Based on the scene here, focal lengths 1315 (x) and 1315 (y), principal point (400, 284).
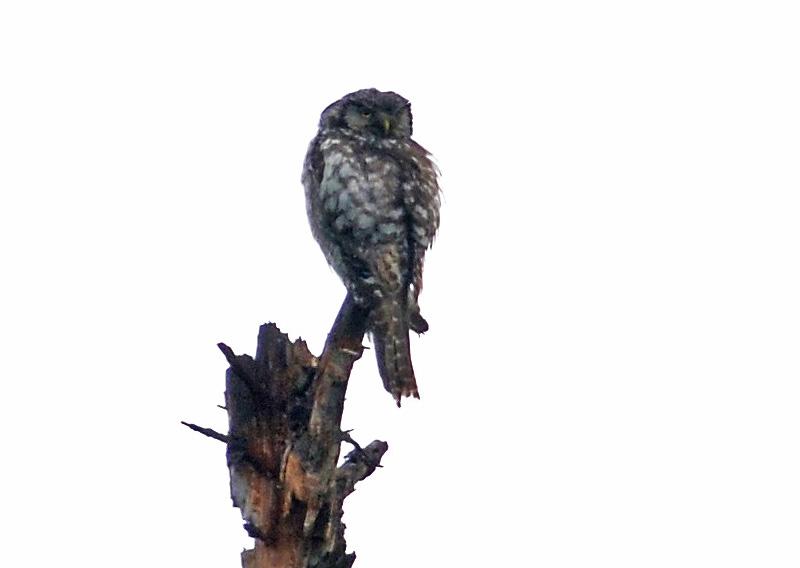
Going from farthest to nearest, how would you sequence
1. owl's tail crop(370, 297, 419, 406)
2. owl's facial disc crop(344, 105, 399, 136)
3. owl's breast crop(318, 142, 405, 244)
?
owl's facial disc crop(344, 105, 399, 136), owl's breast crop(318, 142, 405, 244), owl's tail crop(370, 297, 419, 406)

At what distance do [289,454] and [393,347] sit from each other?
1.81 m

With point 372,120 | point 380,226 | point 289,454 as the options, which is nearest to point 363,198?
point 380,226

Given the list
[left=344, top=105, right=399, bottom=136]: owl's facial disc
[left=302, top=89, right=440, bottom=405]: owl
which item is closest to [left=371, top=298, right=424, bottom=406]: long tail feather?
[left=302, top=89, right=440, bottom=405]: owl

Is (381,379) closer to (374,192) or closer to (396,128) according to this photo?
(374,192)

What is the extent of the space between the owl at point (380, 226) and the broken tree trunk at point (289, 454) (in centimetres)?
149

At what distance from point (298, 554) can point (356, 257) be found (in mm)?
2606

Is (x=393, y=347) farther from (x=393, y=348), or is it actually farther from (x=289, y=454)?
(x=289, y=454)

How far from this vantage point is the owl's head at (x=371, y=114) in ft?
30.5

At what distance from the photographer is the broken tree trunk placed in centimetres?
612

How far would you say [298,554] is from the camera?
240 inches

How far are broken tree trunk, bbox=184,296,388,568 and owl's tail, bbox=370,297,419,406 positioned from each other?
4.57ft

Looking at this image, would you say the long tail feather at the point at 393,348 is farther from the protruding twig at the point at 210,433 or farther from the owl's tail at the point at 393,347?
the protruding twig at the point at 210,433

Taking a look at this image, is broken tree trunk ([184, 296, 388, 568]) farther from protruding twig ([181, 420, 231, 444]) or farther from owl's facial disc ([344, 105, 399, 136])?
owl's facial disc ([344, 105, 399, 136])

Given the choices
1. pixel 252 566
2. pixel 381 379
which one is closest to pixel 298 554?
pixel 252 566
